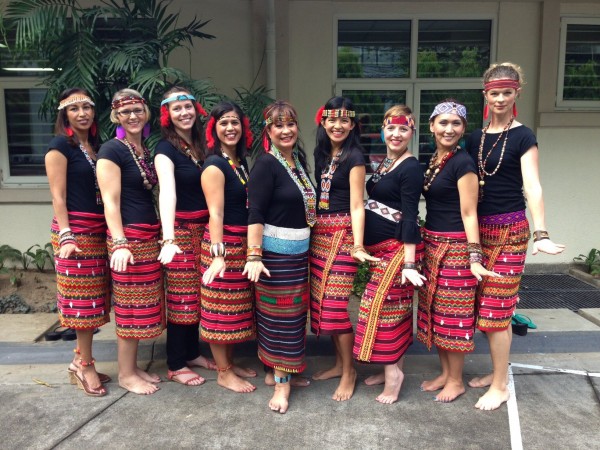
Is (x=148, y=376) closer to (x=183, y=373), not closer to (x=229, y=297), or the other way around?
(x=183, y=373)

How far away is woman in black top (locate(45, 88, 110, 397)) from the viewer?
3078mm

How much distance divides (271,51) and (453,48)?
81.8 inches

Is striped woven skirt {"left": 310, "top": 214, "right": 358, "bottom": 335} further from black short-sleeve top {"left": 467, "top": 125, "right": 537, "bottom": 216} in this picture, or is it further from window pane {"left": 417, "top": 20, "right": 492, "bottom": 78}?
window pane {"left": 417, "top": 20, "right": 492, "bottom": 78}

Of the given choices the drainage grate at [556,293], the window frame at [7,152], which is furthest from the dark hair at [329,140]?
the window frame at [7,152]

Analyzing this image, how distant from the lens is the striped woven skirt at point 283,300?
3.02 m

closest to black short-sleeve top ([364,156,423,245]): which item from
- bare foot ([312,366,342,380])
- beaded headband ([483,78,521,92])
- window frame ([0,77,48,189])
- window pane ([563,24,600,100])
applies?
beaded headband ([483,78,521,92])

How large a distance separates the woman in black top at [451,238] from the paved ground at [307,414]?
47 cm

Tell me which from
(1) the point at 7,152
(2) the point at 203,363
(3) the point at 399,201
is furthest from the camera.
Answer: (1) the point at 7,152

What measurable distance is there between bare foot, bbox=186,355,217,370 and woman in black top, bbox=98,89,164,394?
1.53 feet

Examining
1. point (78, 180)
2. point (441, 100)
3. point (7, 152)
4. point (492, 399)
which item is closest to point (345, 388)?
point (492, 399)

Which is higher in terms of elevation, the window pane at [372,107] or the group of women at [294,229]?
the window pane at [372,107]

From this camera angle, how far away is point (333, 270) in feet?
10.2

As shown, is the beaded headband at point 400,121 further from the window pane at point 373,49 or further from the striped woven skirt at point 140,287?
the window pane at point 373,49

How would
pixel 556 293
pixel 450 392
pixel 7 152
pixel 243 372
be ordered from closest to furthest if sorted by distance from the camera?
→ pixel 450 392
pixel 243 372
pixel 556 293
pixel 7 152
